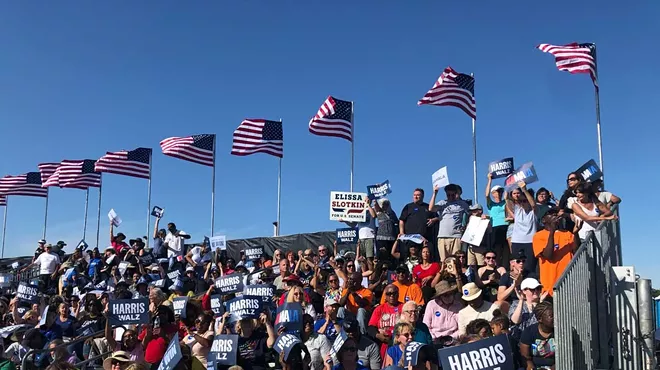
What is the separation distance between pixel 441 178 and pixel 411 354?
6.82 m

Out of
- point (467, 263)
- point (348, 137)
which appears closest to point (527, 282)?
point (467, 263)

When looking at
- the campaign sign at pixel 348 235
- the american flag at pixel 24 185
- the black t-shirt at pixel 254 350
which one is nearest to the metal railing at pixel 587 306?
the black t-shirt at pixel 254 350

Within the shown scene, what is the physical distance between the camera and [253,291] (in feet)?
33.7

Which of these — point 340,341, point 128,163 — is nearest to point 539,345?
point 340,341

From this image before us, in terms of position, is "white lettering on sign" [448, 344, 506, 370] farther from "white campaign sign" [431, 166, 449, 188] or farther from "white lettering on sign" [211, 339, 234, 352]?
"white campaign sign" [431, 166, 449, 188]

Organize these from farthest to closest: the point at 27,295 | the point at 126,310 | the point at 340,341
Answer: the point at 27,295 → the point at 126,310 → the point at 340,341

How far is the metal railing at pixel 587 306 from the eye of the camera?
5.52 metres

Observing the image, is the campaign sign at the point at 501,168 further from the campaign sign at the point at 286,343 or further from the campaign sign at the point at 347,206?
the campaign sign at the point at 286,343

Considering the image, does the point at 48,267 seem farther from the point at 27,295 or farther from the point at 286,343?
the point at 286,343

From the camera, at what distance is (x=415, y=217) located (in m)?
12.7

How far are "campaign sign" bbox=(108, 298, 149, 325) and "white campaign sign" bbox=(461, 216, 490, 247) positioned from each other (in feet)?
17.0

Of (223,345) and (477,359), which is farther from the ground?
(477,359)

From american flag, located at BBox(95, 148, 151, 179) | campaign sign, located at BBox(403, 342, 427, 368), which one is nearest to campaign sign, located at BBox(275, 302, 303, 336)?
campaign sign, located at BBox(403, 342, 427, 368)

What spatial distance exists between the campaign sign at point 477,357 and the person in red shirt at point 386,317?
3.03m
